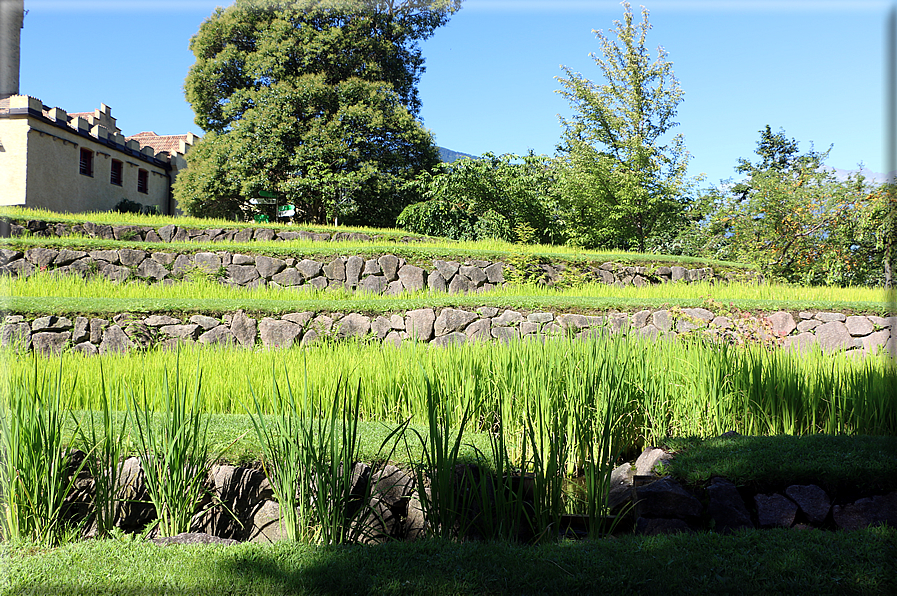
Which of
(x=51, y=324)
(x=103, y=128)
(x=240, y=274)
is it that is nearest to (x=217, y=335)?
(x=51, y=324)

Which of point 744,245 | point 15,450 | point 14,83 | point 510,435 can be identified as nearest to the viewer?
point 15,450

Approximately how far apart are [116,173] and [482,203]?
15066 millimetres

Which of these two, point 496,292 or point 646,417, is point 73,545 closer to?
point 646,417

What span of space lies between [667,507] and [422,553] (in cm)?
138

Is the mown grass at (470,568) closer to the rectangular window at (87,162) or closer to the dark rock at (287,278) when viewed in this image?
the dark rock at (287,278)

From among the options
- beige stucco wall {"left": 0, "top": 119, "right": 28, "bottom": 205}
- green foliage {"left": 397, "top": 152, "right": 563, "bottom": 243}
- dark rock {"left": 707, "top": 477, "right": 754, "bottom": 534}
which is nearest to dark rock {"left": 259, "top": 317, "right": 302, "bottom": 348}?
dark rock {"left": 707, "top": 477, "right": 754, "bottom": 534}

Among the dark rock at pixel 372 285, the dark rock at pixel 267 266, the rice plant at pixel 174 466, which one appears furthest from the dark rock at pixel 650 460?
the dark rock at pixel 267 266

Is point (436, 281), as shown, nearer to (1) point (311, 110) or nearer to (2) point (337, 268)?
(2) point (337, 268)

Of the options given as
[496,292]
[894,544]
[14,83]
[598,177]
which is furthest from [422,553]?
[598,177]

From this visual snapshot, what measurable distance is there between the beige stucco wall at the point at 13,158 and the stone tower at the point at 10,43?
53.7ft

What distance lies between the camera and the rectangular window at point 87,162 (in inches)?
742

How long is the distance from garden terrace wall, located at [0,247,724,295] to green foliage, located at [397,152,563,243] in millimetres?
3815

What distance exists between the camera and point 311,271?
34.2ft

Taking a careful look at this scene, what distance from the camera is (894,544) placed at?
2.22m
